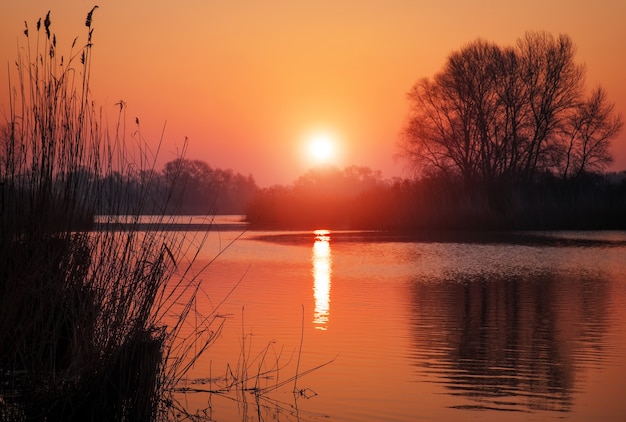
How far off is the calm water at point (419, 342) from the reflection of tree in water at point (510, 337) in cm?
2

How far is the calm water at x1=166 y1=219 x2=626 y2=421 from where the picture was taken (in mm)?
5938

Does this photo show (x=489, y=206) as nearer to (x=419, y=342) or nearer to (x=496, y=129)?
(x=496, y=129)

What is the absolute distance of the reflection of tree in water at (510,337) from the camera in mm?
6367

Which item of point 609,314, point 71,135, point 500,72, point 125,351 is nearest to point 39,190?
point 71,135

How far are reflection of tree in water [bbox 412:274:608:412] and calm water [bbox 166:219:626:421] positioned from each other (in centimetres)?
2

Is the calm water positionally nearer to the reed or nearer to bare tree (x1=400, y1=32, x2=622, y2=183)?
the reed

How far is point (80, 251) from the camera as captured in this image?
20.0 ft

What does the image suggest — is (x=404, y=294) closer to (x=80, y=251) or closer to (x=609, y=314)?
(x=609, y=314)

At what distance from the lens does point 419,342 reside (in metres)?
8.46

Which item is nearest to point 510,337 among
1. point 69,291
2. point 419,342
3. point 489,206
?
point 419,342

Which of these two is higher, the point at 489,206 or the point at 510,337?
the point at 489,206

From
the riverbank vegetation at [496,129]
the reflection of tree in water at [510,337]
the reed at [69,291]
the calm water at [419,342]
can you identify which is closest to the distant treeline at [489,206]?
the riverbank vegetation at [496,129]

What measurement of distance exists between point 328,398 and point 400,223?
93.6 ft

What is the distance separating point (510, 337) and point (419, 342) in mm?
1064
